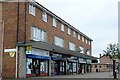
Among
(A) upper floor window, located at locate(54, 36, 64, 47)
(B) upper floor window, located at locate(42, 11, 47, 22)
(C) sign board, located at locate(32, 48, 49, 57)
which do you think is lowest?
(C) sign board, located at locate(32, 48, 49, 57)

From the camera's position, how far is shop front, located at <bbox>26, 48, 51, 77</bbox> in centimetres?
3538

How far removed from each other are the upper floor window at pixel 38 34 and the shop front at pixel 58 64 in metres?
3.08

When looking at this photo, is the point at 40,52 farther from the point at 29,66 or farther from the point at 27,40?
the point at 27,40

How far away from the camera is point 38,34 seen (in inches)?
1542

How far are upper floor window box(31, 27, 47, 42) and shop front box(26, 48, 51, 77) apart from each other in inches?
74.3

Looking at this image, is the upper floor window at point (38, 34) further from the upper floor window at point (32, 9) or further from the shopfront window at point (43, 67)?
the shopfront window at point (43, 67)

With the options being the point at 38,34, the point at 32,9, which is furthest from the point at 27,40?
the point at 32,9

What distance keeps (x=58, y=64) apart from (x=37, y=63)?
9.67m

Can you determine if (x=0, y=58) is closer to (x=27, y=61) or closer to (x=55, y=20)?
(x=27, y=61)

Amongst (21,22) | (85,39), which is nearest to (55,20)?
(21,22)

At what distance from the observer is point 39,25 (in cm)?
3962

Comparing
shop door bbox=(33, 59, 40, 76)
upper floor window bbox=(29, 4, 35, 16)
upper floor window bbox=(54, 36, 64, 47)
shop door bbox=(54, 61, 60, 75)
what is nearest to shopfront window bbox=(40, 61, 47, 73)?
shop door bbox=(33, 59, 40, 76)

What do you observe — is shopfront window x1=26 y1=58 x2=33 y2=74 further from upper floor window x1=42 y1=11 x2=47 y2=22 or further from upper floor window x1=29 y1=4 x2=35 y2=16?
upper floor window x1=42 y1=11 x2=47 y2=22

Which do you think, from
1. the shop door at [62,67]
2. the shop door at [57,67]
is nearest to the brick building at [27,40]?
the shop door at [57,67]
